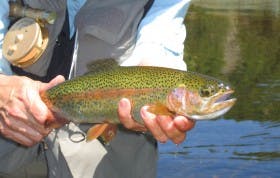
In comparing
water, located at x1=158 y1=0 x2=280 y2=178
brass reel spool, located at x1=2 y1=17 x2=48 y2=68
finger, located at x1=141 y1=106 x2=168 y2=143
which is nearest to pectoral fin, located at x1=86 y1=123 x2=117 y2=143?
finger, located at x1=141 y1=106 x2=168 y2=143

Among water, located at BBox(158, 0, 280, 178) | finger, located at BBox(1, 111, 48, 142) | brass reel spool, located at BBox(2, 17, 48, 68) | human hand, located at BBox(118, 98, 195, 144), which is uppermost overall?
brass reel spool, located at BBox(2, 17, 48, 68)

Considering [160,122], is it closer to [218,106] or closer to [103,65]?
[218,106]

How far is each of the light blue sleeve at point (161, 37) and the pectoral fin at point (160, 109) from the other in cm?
64

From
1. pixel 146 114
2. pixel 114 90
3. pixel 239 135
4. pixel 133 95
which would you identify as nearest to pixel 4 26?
pixel 114 90

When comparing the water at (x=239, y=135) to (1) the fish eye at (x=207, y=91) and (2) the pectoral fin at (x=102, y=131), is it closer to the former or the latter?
(2) the pectoral fin at (x=102, y=131)

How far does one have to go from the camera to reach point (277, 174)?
6.33 meters

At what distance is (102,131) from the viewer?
137 inches

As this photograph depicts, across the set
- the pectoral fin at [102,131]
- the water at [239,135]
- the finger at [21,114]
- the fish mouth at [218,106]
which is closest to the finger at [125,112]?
the pectoral fin at [102,131]

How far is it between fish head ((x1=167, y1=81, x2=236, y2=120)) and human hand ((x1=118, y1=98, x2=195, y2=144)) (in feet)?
0.22

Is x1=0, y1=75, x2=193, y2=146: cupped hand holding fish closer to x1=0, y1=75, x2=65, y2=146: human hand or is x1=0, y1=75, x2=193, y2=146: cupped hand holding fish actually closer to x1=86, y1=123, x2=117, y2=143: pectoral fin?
x1=0, y1=75, x2=65, y2=146: human hand

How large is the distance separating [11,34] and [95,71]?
2.57 ft

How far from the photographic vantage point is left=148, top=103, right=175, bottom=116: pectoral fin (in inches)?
→ 125

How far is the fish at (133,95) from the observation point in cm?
317

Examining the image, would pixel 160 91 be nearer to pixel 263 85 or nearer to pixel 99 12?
pixel 99 12
